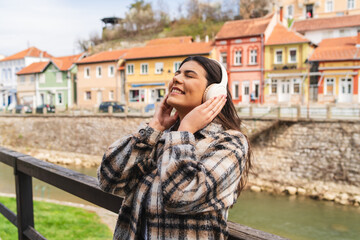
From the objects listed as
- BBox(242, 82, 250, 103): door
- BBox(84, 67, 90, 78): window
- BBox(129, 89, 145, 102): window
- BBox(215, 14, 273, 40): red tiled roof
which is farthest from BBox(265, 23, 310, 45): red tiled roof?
BBox(84, 67, 90, 78): window

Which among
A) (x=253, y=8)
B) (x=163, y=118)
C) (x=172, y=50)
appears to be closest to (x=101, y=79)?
(x=172, y=50)

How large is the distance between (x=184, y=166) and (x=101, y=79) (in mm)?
35732

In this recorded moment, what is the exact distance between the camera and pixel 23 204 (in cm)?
288

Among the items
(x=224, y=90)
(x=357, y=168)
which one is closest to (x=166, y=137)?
(x=224, y=90)

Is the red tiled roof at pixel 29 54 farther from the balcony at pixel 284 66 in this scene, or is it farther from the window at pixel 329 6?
the window at pixel 329 6

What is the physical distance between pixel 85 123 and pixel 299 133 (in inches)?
631

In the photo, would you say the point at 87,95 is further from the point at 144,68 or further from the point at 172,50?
the point at 172,50

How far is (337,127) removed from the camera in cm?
1641

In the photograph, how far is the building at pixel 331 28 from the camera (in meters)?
36.2

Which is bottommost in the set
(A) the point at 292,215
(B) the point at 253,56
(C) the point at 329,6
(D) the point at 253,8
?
(A) the point at 292,215

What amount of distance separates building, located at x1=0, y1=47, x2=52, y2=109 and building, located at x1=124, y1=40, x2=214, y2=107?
1934cm

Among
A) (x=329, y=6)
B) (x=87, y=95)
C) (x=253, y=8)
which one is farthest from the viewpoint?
(x=253, y=8)

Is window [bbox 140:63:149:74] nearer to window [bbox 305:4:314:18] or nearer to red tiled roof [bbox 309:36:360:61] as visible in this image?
red tiled roof [bbox 309:36:360:61]

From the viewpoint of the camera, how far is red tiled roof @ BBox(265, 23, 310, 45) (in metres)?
28.4
